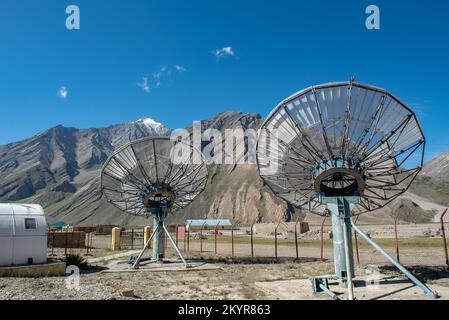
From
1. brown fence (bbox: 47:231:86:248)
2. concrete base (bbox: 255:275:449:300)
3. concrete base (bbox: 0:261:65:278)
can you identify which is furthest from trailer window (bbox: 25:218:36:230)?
brown fence (bbox: 47:231:86:248)

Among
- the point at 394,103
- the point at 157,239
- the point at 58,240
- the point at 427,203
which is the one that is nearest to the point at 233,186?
the point at 427,203

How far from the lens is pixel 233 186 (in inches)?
7052

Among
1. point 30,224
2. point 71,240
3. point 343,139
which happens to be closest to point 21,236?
point 30,224

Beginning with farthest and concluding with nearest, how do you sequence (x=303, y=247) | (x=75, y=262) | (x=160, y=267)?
(x=303, y=247)
(x=160, y=267)
(x=75, y=262)

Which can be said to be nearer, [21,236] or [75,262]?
[21,236]

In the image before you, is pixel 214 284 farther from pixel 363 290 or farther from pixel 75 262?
pixel 75 262

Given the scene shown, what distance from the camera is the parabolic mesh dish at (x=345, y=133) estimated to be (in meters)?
18.9

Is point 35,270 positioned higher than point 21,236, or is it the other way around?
point 21,236

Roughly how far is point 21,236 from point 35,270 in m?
2.37

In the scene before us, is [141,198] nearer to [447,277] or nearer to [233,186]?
[447,277]

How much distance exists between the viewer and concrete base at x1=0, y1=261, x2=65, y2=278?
2251 centimetres

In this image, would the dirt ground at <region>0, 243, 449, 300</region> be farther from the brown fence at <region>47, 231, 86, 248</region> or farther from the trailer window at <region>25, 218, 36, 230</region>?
the brown fence at <region>47, 231, 86, 248</region>

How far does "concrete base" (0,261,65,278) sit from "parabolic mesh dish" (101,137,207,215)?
7.40m

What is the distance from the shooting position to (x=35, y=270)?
78.0 feet
